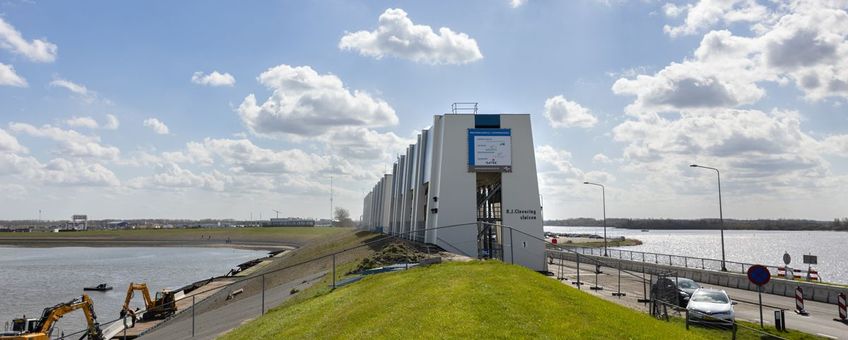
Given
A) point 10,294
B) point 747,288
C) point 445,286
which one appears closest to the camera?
point 445,286

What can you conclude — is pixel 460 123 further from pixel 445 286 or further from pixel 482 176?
pixel 445 286

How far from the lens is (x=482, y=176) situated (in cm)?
4181

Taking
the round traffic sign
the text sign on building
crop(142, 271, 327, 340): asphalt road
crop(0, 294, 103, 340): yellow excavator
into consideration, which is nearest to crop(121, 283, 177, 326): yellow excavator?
crop(142, 271, 327, 340): asphalt road

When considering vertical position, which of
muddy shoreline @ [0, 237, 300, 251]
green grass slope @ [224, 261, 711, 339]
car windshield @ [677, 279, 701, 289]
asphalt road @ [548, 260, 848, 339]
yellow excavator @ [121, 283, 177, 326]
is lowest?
muddy shoreline @ [0, 237, 300, 251]

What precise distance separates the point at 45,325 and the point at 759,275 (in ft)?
95.6

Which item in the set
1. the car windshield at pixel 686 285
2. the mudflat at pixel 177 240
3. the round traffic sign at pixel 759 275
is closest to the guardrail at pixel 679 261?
the car windshield at pixel 686 285

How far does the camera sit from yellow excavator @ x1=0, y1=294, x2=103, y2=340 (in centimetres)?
2442

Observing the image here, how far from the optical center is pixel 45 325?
25812 mm

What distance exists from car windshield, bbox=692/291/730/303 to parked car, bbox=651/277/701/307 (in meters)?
0.67

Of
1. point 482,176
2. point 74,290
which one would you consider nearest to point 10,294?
point 74,290

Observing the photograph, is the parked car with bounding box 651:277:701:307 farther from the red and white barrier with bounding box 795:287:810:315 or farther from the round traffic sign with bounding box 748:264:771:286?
the red and white barrier with bounding box 795:287:810:315

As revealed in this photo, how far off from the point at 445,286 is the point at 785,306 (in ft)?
65.2

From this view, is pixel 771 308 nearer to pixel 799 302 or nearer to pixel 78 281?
pixel 799 302

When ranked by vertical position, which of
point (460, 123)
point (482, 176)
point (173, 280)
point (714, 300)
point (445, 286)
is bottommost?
point (173, 280)
